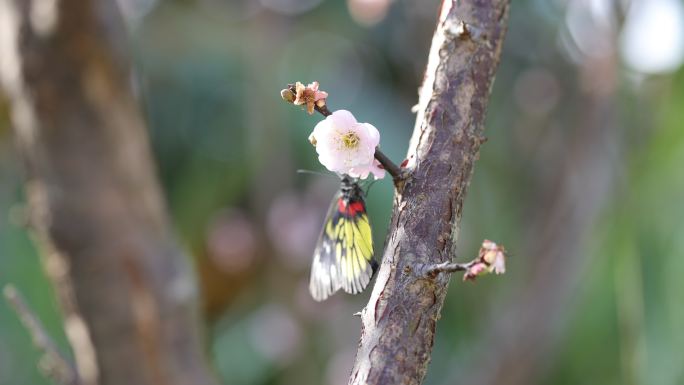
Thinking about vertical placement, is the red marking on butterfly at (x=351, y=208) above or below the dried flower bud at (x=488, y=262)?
above

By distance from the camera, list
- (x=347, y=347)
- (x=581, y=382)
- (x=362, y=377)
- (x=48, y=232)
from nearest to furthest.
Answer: (x=362, y=377) < (x=48, y=232) < (x=347, y=347) < (x=581, y=382)

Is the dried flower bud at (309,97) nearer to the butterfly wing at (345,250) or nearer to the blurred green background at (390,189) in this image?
the butterfly wing at (345,250)

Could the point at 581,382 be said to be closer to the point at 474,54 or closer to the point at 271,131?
the point at 271,131

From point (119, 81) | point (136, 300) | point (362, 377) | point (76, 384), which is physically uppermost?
point (119, 81)

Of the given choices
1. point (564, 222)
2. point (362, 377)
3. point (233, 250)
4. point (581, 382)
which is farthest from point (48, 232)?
point (581, 382)

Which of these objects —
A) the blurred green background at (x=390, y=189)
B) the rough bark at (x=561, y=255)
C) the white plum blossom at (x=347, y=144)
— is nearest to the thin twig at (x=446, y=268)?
the white plum blossom at (x=347, y=144)

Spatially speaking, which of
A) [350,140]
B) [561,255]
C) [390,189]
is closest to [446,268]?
[350,140]

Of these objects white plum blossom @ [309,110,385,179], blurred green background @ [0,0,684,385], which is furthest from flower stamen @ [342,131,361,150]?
blurred green background @ [0,0,684,385]

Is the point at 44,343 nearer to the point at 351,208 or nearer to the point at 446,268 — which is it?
the point at 351,208
